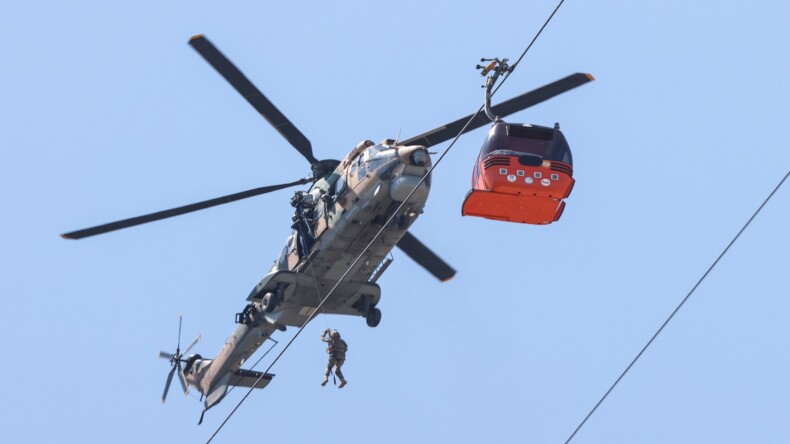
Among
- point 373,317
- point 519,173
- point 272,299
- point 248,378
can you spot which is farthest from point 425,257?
point 519,173

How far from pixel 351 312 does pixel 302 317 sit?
103 cm

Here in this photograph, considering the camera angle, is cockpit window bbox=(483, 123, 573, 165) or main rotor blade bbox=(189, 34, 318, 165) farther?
main rotor blade bbox=(189, 34, 318, 165)

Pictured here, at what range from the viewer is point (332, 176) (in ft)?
105

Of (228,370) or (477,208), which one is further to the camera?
(228,370)

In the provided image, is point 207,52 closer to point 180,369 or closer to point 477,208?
point 477,208

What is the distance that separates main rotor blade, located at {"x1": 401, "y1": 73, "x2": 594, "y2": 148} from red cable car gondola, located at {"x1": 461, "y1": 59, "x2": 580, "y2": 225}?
269 cm

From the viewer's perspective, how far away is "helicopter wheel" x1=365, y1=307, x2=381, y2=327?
3334cm

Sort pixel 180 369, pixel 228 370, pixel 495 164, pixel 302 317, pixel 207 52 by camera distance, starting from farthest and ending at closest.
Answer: pixel 180 369 → pixel 228 370 → pixel 302 317 → pixel 207 52 → pixel 495 164

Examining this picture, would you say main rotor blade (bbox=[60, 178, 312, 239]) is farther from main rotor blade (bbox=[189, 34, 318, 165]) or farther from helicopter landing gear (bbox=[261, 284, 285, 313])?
helicopter landing gear (bbox=[261, 284, 285, 313])

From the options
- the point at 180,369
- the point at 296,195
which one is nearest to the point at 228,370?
the point at 180,369

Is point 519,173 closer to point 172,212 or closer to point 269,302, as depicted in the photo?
point 269,302

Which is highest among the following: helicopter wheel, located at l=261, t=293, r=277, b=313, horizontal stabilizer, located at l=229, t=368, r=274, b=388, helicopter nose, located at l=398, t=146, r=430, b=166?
helicopter nose, located at l=398, t=146, r=430, b=166

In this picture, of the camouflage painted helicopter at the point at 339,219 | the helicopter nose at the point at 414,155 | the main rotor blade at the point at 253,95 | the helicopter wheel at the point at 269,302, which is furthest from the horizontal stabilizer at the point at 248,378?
the helicopter nose at the point at 414,155

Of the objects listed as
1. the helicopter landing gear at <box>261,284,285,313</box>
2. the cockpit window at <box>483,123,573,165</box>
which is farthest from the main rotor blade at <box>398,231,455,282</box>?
the cockpit window at <box>483,123,573,165</box>
